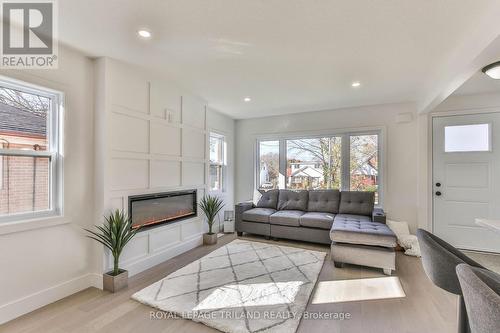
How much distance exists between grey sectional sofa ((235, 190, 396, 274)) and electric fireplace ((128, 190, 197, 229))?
107 centimetres

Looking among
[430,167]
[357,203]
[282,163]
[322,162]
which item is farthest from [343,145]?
[430,167]

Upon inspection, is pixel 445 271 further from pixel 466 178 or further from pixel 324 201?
pixel 466 178

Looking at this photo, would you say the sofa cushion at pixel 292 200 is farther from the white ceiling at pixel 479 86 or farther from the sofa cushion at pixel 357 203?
the white ceiling at pixel 479 86

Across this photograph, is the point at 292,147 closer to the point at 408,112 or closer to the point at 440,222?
the point at 408,112

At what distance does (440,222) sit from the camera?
3738mm

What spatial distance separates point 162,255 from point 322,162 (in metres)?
3.40

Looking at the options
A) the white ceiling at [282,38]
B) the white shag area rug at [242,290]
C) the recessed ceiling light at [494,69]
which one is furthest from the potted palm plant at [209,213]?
the recessed ceiling light at [494,69]

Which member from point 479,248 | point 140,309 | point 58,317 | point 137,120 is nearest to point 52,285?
point 58,317

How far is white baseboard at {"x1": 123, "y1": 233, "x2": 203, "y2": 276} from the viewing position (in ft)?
9.03

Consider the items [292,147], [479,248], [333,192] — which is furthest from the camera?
[292,147]

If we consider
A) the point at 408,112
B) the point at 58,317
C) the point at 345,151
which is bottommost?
the point at 58,317

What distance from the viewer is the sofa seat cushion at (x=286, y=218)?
3874 millimetres

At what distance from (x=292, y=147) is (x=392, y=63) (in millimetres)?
2626

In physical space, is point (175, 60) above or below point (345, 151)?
above
